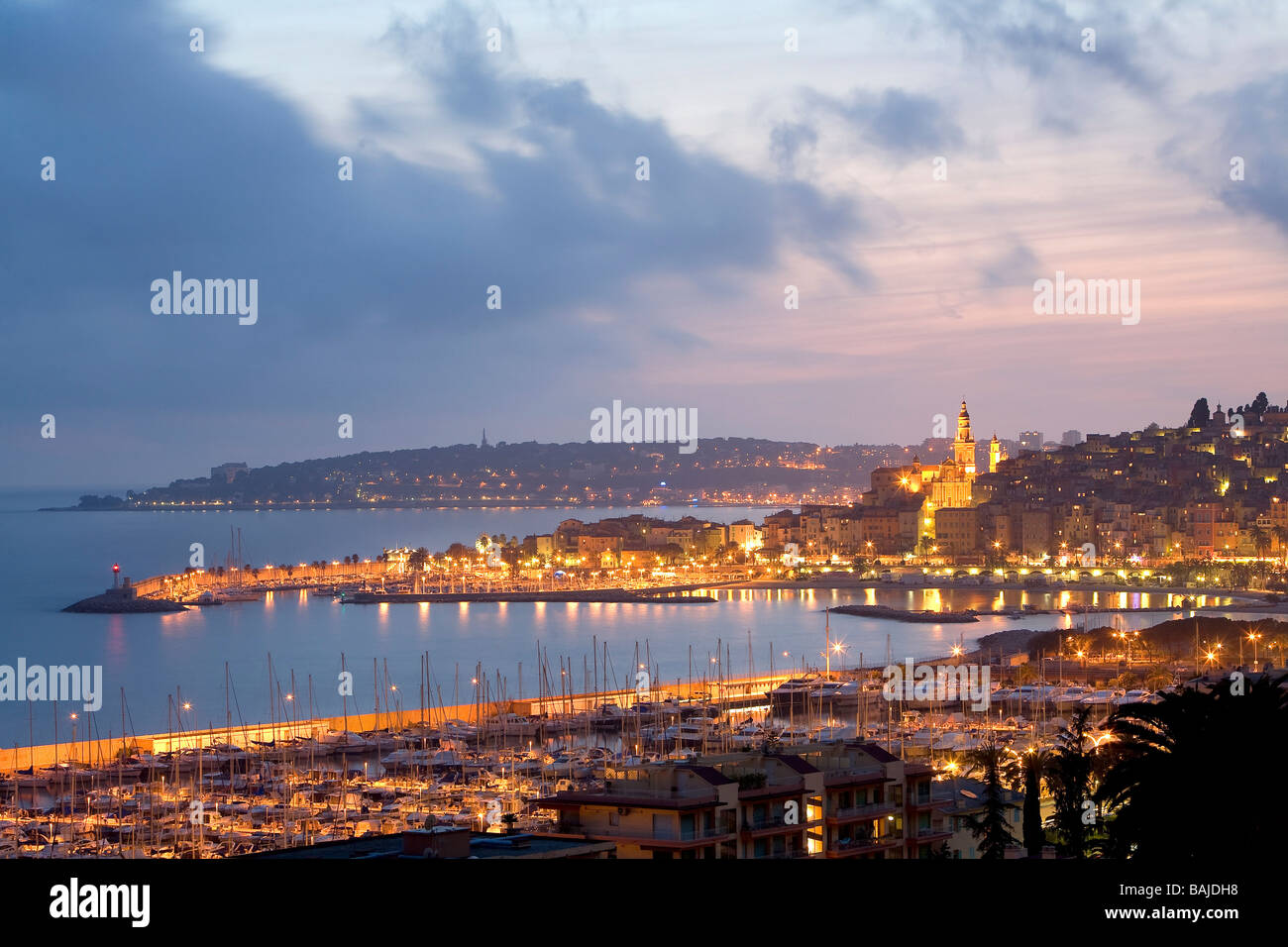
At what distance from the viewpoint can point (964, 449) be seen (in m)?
79.4

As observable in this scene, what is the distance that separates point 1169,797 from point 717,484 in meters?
137

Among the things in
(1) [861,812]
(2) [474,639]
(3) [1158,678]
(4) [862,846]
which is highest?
(1) [861,812]

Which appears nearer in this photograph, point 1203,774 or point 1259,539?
point 1203,774

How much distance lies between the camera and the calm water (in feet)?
109

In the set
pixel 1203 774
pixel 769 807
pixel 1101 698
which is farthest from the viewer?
pixel 1101 698

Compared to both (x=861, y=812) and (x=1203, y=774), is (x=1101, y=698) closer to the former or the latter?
(x=861, y=812)

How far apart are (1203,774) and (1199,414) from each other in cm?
7829

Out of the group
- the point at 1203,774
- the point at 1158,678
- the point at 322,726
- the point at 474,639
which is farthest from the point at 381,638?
the point at 1203,774

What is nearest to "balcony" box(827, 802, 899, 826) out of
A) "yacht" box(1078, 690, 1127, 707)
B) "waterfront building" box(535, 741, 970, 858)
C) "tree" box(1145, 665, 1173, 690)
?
"waterfront building" box(535, 741, 970, 858)

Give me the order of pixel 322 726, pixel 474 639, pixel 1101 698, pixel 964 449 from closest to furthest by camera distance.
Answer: pixel 322 726 → pixel 1101 698 → pixel 474 639 → pixel 964 449

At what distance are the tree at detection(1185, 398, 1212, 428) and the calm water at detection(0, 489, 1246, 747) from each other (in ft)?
82.5

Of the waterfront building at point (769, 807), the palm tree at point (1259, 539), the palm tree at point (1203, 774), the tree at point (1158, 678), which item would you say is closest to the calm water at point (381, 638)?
the tree at point (1158, 678)
